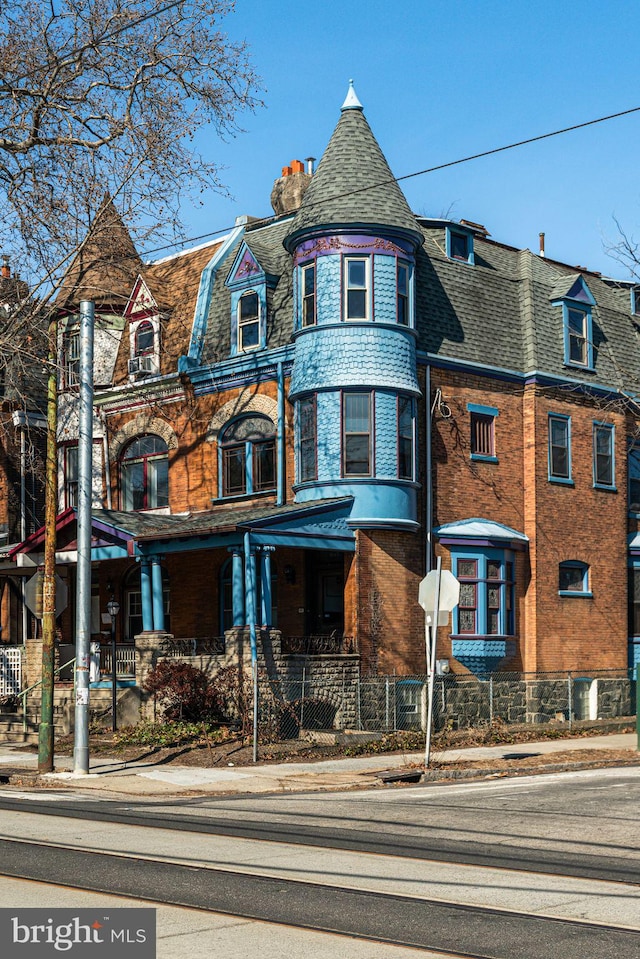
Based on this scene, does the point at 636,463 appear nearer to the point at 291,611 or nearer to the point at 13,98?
the point at 291,611

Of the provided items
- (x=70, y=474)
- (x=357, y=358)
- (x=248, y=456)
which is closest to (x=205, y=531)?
(x=248, y=456)

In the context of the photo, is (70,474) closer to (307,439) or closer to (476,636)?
(307,439)

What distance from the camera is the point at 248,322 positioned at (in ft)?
105

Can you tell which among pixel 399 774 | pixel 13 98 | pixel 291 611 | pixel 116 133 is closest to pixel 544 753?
pixel 399 774

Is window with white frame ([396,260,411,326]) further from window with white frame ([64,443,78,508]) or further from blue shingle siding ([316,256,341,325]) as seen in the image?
window with white frame ([64,443,78,508])

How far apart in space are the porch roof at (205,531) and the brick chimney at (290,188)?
9534 millimetres

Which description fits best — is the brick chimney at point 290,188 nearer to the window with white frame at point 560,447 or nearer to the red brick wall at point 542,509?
the red brick wall at point 542,509

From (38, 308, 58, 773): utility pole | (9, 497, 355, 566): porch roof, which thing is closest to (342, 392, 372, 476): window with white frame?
(9, 497, 355, 566): porch roof

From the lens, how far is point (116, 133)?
82.1ft

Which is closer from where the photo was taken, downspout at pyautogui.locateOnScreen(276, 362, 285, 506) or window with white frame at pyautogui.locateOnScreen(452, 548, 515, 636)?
downspout at pyautogui.locateOnScreen(276, 362, 285, 506)

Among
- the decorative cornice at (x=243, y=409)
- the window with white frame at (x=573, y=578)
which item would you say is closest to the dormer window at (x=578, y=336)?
the window with white frame at (x=573, y=578)

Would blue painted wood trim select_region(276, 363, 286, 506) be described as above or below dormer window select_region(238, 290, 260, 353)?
below

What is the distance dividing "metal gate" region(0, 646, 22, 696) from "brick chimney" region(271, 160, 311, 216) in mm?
14102

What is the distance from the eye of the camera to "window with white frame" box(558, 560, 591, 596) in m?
32.7
